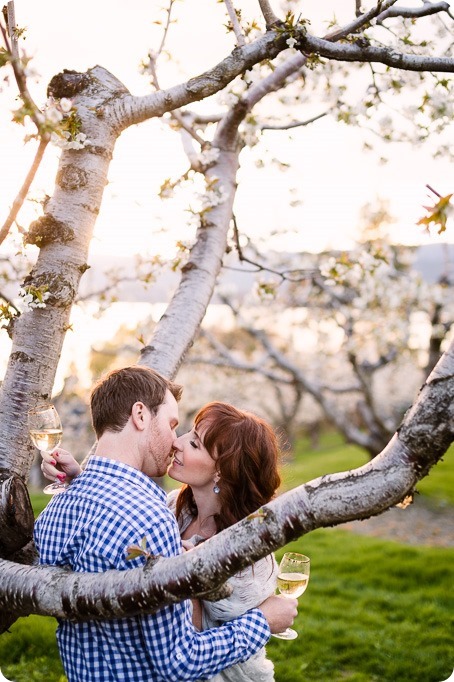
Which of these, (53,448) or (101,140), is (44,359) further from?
(101,140)

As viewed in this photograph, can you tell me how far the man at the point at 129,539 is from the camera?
1.92 metres

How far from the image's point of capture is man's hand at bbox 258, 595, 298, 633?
233 centimetres

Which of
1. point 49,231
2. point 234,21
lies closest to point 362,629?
point 49,231

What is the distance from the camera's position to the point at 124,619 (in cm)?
198

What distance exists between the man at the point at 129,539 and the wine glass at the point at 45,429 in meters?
0.20

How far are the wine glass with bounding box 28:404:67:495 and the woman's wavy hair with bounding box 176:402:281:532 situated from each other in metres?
0.63

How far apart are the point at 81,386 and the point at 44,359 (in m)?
15.8

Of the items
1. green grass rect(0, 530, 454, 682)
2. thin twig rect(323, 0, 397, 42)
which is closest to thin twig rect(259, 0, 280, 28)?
thin twig rect(323, 0, 397, 42)

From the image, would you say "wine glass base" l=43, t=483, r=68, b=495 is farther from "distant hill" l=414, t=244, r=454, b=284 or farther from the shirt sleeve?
"distant hill" l=414, t=244, r=454, b=284

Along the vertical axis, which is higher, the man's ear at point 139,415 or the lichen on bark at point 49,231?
the lichen on bark at point 49,231

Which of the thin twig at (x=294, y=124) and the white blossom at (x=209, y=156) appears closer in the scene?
the white blossom at (x=209, y=156)

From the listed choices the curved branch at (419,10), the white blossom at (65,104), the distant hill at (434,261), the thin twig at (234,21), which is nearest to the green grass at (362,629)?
the white blossom at (65,104)

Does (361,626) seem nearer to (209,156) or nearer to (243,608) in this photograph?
(243,608)

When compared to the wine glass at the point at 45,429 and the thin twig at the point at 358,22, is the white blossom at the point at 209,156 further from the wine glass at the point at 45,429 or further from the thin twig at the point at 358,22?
the wine glass at the point at 45,429
